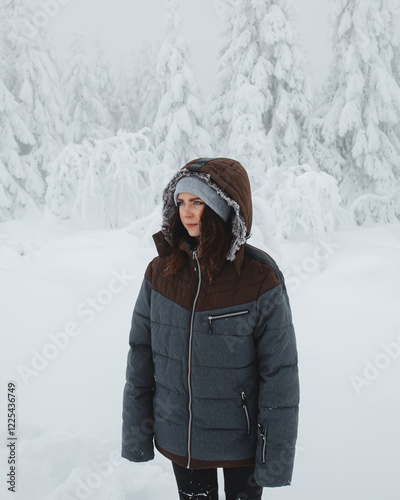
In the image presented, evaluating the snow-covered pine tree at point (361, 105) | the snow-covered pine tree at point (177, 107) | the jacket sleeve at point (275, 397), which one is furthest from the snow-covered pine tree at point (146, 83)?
the jacket sleeve at point (275, 397)

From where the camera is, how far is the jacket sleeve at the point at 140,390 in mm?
1957

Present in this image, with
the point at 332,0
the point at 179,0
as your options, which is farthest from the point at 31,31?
the point at 332,0

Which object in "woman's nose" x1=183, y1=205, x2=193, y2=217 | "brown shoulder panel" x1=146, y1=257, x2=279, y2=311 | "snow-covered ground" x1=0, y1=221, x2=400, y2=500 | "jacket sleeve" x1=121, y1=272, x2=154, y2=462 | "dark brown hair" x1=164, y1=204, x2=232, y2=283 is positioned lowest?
"snow-covered ground" x1=0, y1=221, x2=400, y2=500

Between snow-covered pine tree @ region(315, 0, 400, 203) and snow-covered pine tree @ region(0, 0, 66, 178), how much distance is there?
13904 millimetres

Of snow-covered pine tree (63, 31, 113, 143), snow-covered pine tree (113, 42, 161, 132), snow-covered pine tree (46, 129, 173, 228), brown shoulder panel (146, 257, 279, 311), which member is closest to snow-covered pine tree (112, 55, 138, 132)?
snow-covered pine tree (113, 42, 161, 132)

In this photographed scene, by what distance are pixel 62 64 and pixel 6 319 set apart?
26429 mm

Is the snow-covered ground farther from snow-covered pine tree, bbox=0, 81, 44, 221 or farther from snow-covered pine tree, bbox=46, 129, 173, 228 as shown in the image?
snow-covered pine tree, bbox=0, 81, 44, 221

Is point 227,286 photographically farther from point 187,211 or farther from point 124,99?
Answer: point 124,99

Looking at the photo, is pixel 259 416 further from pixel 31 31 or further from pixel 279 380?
pixel 31 31

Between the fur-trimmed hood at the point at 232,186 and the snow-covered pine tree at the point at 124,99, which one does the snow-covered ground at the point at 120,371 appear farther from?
the snow-covered pine tree at the point at 124,99

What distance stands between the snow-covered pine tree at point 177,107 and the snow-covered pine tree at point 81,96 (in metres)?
7.24

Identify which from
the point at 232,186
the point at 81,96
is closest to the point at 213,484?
the point at 232,186

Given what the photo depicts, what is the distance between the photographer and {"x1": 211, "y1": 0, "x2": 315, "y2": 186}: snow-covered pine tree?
568 inches

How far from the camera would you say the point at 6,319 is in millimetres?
5348
